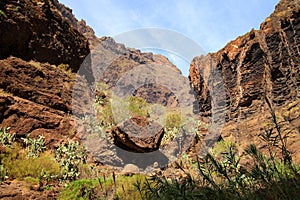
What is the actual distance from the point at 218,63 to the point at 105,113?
738 inches

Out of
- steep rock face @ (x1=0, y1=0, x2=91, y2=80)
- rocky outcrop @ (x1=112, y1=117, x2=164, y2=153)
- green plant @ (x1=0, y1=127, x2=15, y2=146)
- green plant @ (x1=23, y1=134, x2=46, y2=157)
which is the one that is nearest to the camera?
green plant @ (x1=0, y1=127, x2=15, y2=146)

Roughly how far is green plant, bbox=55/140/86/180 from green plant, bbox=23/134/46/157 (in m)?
0.69

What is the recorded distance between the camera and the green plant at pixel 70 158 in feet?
29.1

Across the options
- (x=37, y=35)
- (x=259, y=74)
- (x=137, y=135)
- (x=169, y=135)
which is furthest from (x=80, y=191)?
(x=259, y=74)

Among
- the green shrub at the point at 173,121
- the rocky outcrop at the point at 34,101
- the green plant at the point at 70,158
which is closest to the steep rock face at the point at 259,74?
the green shrub at the point at 173,121

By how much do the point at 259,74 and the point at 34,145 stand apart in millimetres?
20477

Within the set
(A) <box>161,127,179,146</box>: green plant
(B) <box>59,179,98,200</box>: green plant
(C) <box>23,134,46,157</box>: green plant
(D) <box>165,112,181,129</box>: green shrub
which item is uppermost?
(D) <box>165,112,181,129</box>: green shrub

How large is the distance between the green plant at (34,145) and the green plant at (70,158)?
2.28ft

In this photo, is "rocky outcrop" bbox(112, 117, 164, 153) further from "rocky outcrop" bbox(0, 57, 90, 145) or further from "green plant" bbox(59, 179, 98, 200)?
"green plant" bbox(59, 179, 98, 200)

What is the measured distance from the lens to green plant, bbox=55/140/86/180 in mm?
8883

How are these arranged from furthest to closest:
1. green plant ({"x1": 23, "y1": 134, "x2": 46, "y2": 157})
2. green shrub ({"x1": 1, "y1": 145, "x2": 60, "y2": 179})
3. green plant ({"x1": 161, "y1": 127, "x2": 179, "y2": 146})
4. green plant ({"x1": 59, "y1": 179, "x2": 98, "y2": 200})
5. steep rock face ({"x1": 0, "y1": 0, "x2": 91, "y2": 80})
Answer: green plant ({"x1": 161, "y1": 127, "x2": 179, "y2": 146}) < steep rock face ({"x1": 0, "y1": 0, "x2": 91, "y2": 80}) < green plant ({"x1": 23, "y1": 134, "x2": 46, "y2": 157}) < green shrub ({"x1": 1, "y1": 145, "x2": 60, "y2": 179}) < green plant ({"x1": 59, "y1": 179, "x2": 98, "y2": 200})

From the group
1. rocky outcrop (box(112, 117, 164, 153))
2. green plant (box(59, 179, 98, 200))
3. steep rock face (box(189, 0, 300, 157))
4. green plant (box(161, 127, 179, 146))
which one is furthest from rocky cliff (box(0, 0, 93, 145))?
steep rock face (box(189, 0, 300, 157))

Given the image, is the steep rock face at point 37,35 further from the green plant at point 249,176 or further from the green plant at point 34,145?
the green plant at point 249,176

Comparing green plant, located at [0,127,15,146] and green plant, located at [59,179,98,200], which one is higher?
green plant, located at [0,127,15,146]
